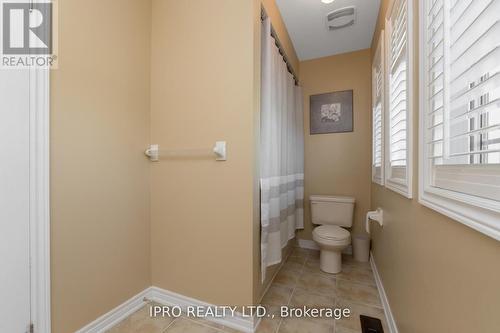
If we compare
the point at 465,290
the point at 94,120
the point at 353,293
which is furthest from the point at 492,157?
the point at 94,120

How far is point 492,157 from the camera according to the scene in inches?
25.0

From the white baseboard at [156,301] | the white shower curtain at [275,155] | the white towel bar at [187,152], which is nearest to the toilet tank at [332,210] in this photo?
the white shower curtain at [275,155]

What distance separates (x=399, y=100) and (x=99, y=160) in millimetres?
1927

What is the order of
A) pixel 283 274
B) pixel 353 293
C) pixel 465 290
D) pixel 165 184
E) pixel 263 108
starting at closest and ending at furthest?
pixel 465 290
pixel 263 108
pixel 165 184
pixel 353 293
pixel 283 274

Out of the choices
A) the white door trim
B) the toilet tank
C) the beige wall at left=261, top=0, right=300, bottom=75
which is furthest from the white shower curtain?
the white door trim

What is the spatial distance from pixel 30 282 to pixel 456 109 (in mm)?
2006

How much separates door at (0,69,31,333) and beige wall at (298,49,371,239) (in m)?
2.62

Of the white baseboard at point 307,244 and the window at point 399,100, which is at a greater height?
the window at point 399,100

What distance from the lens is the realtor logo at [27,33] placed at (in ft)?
3.50

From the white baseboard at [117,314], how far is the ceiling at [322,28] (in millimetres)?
2738

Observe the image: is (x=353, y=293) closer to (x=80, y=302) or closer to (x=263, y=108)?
(x=263, y=108)

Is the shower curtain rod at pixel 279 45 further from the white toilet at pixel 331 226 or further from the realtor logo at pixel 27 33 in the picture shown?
the white toilet at pixel 331 226

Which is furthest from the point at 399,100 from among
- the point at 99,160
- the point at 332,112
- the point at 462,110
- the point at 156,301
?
the point at 156,301

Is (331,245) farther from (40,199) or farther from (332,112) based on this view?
(40,199)
